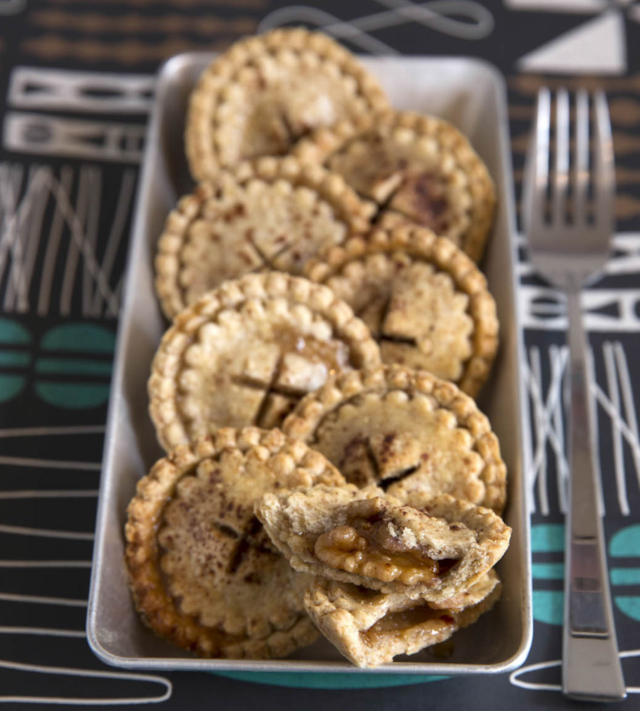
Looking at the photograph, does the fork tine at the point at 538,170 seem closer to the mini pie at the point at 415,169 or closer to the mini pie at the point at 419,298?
Answer: the mini pie at the point at 415,169

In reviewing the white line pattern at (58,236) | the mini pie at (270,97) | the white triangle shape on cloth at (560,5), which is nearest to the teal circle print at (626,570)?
the mini pie at (270,97)

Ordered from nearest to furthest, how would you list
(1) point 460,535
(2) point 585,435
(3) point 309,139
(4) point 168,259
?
(1) point 460,535 < (2) point 585,435 < (4) point 168,259 < (3) point 309,139

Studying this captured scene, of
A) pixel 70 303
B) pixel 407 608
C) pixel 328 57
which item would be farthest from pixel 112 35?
pixel 407 608

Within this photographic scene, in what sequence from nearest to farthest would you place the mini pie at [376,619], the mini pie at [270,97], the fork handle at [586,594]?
the mini pie at [376,619] < the fork handle at [586,594] < the mini pie at [270,97]

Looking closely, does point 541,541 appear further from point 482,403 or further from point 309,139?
point 309,139

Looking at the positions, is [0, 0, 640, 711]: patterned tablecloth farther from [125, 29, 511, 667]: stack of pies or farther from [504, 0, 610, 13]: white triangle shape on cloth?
[125, 29, 511, 667]: stack of pies

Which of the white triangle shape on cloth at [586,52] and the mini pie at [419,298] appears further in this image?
the white triangle shape on cloth at [586,52]

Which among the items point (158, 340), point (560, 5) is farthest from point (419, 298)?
point (560, 5)
